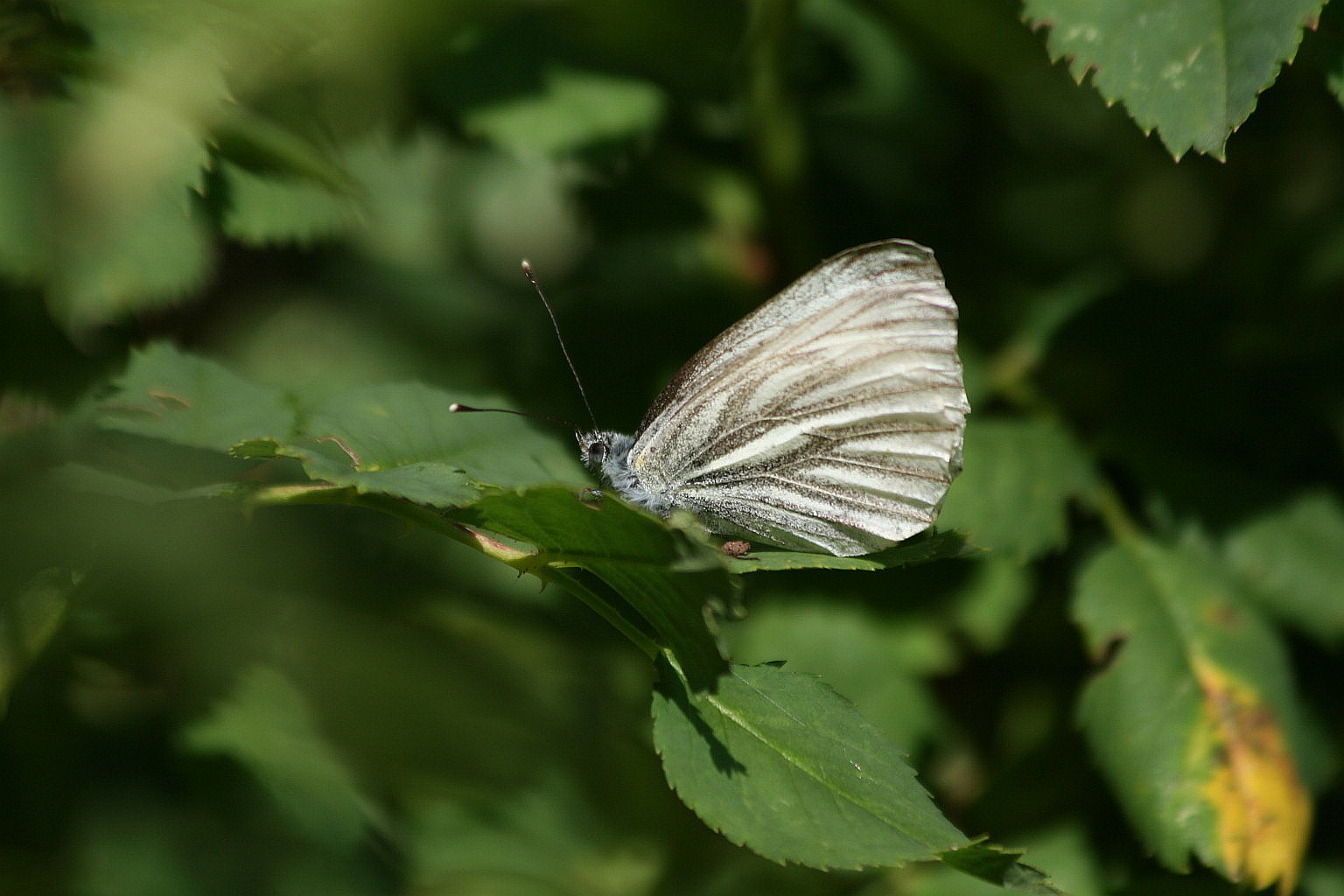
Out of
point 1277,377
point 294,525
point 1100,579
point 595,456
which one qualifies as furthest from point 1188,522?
point 294,525

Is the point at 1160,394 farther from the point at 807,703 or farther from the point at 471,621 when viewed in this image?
the point at 471,621

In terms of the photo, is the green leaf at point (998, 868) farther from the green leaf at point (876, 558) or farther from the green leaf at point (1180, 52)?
the green leaf at point (1180, 52)

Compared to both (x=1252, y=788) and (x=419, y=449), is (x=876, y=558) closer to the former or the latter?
(x=419, y=449)

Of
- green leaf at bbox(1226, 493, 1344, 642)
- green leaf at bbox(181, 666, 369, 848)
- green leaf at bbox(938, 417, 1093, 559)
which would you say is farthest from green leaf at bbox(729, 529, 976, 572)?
green leaf at bbox(1226, 493, 1344, 642)

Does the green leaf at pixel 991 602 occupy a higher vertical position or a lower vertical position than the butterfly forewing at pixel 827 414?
lower

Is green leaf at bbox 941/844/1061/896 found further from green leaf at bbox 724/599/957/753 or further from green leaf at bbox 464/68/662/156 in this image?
green leaf at bbox 464/68/662/156

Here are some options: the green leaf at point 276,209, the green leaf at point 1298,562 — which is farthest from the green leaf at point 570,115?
the green leaf at point 1298,562
